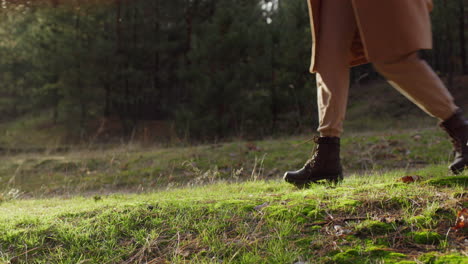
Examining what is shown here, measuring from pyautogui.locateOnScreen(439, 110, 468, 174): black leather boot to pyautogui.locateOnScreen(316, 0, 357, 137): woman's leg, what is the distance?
2.35 ft

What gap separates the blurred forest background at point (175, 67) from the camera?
14727 mm

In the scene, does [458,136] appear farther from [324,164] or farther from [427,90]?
[324,164]

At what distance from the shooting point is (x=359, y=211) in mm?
1921

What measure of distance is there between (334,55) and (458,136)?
39.0 inches

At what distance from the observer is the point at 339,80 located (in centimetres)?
254

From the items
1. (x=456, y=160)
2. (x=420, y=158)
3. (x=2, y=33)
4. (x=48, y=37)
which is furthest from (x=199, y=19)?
(x=456, y=160)

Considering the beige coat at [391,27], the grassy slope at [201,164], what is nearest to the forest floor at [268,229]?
the beige coat at [391,27]

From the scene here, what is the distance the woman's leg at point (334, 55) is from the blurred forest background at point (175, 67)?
1013 cm

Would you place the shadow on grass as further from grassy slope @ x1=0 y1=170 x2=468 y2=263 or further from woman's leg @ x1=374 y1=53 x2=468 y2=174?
woman's leg @ x1=374 y1=53 x2=468 y2=174

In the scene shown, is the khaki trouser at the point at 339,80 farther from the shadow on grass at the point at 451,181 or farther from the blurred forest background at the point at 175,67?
the blurred forest background at the point at 175,67

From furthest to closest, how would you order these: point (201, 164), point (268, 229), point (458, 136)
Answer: point (201, 164) < point (458, 136) < point (268, 229)

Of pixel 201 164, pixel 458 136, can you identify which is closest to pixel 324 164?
pixel 458 136

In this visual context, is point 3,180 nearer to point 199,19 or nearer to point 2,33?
point 199,19

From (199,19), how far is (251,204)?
64.3ft
